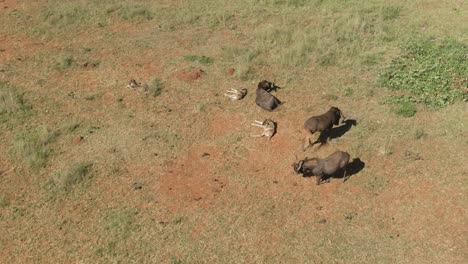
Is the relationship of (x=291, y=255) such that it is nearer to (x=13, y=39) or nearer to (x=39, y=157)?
(x=39, y=157)

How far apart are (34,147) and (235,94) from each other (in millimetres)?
6697

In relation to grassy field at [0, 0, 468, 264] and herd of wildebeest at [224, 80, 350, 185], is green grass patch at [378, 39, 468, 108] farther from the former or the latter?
herd of wildebeest at [224, 80, 350, 185]

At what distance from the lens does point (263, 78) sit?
717 inches

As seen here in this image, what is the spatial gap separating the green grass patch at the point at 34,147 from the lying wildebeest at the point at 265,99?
669 centimetres

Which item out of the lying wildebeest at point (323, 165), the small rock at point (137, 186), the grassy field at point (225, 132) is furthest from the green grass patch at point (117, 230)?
the lying wildebeest at point (323, 165)

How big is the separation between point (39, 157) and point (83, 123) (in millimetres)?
2056

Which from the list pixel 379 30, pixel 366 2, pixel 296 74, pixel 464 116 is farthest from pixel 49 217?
pixel 366 2

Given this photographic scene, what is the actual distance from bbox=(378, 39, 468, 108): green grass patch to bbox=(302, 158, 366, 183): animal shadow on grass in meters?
4.18

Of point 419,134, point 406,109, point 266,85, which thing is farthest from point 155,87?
point 419,134

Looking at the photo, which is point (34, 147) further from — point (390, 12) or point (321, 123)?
point (390, 12)

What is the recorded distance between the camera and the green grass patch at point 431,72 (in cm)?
1700

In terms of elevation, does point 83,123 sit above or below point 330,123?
below

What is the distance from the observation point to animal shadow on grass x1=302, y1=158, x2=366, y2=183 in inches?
538

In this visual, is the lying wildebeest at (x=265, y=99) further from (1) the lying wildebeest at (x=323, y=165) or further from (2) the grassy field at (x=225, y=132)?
(1) the lying wildebeest at (x=323, y=165)
